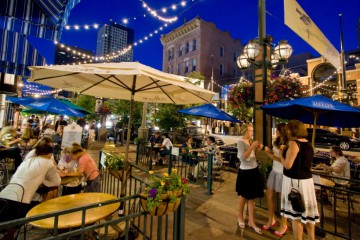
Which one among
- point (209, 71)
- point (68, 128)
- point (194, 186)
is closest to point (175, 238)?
point (194, 186)

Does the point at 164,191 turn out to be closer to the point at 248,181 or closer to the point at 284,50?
the point at 248,181

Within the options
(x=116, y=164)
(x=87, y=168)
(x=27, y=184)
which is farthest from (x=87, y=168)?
(x=27, y=184)

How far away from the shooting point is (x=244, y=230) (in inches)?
151

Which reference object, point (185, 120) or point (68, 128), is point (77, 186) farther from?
point (185, 120)

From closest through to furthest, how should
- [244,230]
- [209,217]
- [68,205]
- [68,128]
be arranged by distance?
[68,205] → [244,230] → [209,217] → [68,128]

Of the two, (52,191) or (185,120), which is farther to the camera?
(185,120)

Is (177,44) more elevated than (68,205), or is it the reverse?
(177,44)

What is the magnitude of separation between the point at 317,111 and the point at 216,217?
3347mm

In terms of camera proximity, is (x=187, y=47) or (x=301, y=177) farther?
(x=187, y=47)

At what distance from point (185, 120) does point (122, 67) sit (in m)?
10.1

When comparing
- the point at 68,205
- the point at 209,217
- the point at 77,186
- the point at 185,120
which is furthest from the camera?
the point at 185,120

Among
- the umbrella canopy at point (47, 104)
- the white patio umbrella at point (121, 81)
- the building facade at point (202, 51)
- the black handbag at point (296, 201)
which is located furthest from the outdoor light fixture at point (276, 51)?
the building facade at point (202, 51)

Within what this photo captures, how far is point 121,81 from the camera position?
12.9ft

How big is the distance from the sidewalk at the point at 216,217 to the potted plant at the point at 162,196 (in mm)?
1550
